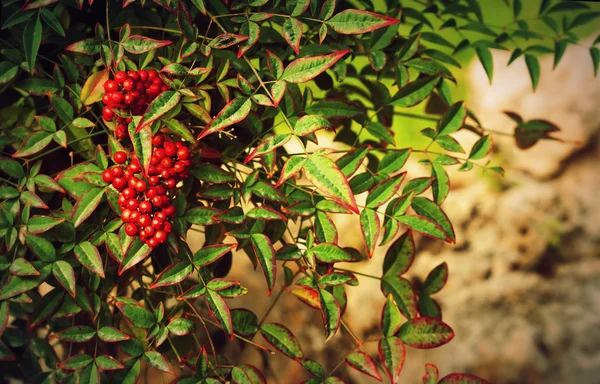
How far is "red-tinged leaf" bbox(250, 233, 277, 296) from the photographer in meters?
0.76

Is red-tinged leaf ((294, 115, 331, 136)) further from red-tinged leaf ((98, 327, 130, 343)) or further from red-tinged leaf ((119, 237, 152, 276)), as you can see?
red-tinged leaf ((98, 327, 130, 343))

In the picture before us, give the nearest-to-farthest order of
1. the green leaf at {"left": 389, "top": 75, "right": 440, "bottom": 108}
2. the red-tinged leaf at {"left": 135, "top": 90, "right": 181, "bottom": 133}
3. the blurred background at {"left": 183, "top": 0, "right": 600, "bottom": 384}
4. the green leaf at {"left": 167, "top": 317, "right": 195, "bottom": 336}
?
the red-tinged leaf at {"left": 135, "top": 90, "right": 181, "bottom": 133}
the green leaf at {"left": 167, "top": 317, "right": 195, "bottom": 336}
the green leaf at {"left": 389, "top": 75, "right": 440, "bottom": 108}
the blurred background at {"left": 183, "top": 0, "right": 600, "bottom": 384}

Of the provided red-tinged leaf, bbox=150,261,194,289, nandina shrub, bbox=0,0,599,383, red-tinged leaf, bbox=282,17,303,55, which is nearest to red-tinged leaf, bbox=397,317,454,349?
nandina shrub, bbox=0,0,599,383

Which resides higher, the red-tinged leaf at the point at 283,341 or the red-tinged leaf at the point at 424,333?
the red-tinged leaf at the point at 424,333

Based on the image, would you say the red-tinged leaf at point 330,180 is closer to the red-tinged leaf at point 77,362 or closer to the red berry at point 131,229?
the red berry at point 131,229

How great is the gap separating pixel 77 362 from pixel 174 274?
21 cm

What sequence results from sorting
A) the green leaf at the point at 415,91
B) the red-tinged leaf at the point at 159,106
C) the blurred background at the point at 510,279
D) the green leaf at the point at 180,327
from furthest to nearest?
the blurred background at the point at 510,279 < the green leaf at the point at 415,91 < the green leaf at the point at 180,327 < the red-tinged leaf at the point at 159,106

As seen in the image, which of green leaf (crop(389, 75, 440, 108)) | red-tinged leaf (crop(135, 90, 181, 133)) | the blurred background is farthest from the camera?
the blurred background

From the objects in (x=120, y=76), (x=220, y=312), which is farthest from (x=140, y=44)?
(x=220, y=312)

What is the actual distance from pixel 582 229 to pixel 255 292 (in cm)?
85

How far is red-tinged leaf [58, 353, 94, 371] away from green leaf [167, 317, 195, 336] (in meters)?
0.14

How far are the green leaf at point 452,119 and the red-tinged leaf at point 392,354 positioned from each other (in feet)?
1.13

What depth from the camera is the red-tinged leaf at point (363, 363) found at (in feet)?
2.66

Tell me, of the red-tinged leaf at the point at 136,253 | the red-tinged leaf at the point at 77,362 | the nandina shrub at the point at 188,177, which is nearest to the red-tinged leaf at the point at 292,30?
the nandina shrub at the point at 188,177
